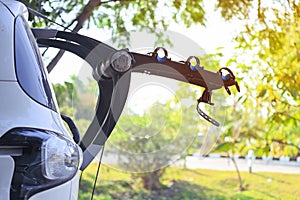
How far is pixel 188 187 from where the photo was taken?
569cm

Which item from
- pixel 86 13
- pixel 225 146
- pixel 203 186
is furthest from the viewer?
pixel 203 186

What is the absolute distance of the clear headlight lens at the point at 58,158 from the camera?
89 centimetres

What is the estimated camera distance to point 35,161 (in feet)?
2.88

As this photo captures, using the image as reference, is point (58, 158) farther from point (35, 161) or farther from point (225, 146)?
point (225, 146)

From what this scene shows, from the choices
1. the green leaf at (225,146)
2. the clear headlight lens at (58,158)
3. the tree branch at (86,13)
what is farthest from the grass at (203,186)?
the clear headlight lens at (58,158)

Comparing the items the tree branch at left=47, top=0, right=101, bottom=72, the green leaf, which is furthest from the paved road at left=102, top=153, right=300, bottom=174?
the tree branch at left=47, top=0, right=101, bottom=72

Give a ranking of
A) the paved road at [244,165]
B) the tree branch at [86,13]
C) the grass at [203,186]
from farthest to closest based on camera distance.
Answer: the paved road at [244,165] < the grass at [203,186] < the tree branch at [86,13]

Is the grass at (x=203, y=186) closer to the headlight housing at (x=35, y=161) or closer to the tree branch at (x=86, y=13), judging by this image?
the tree branch at (x=86, y=13)

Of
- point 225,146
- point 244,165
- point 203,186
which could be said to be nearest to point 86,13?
point 225,146

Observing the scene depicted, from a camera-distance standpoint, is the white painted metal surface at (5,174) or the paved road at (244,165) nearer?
the white painted metal surface at (5,174)

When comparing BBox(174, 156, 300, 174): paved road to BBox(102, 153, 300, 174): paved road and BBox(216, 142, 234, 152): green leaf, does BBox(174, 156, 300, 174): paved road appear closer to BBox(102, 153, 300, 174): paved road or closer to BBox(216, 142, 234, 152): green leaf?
BBox(102, 153, 300, 174): paved road

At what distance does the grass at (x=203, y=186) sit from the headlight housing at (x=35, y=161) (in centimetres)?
406

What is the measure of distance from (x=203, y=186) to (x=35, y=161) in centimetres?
506

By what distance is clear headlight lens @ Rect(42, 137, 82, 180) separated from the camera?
892mm
